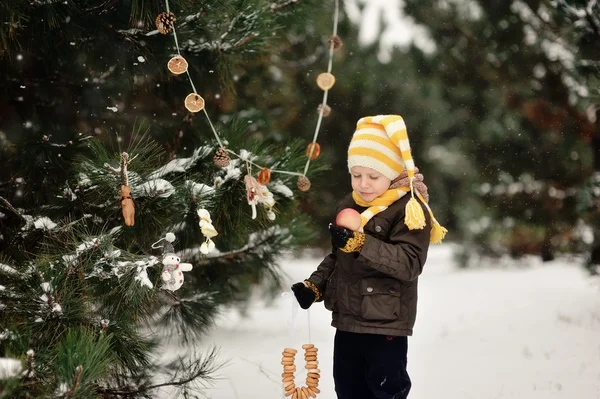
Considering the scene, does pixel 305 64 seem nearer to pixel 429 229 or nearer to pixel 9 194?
pixel 9 194

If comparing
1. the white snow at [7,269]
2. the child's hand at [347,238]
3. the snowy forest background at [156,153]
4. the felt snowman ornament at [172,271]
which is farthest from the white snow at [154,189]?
the child's hand at [347,238]

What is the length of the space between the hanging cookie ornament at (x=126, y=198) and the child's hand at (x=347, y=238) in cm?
51

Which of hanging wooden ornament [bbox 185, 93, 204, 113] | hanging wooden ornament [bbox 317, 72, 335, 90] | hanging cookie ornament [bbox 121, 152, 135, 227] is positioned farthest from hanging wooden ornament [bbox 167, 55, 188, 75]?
hanging wooden ornament [bbox 317, 72, 335, 90]

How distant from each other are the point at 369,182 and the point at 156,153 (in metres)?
1.12

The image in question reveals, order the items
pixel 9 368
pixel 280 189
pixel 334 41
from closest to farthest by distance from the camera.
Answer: pixel 9 368, pixel 334 41, pixel 280 189

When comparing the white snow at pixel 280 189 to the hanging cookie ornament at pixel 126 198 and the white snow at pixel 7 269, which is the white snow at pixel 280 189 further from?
the white snow at pixel 7 269

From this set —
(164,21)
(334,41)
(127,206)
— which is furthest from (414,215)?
(164,21)

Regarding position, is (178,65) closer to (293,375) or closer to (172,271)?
(172,271)

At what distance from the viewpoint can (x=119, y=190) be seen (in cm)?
185

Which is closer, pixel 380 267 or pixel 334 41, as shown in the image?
pixel 380 267

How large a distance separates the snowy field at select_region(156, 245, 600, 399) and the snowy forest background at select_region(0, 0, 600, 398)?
318 mm

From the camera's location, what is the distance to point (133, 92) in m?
2.80

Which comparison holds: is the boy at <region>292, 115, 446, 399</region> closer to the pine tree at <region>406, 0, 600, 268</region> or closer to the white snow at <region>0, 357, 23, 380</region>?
the white snow at <region>0, 357, 23, 380</region>

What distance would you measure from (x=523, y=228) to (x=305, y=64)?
332 cm
